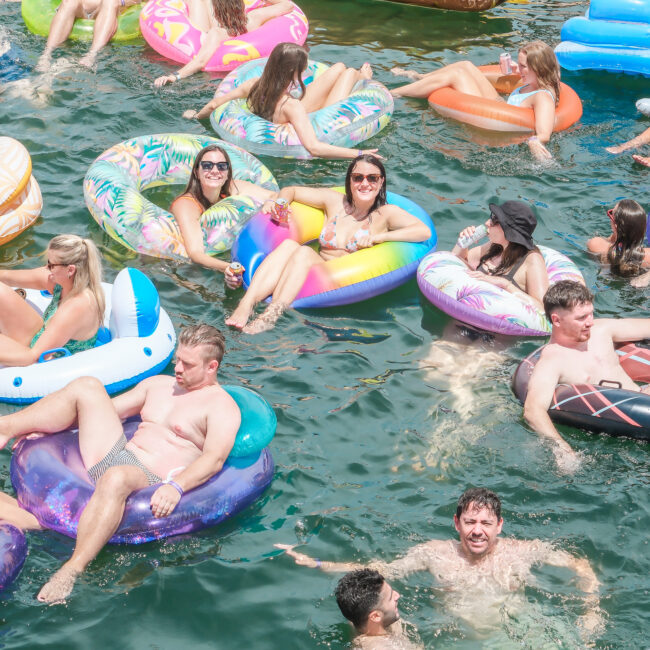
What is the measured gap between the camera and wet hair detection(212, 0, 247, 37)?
11555 millimetres

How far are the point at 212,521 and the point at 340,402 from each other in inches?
62.4

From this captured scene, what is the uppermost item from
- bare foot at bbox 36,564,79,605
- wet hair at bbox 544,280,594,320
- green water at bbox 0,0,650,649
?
wet hair at bbox 544,280,594,320

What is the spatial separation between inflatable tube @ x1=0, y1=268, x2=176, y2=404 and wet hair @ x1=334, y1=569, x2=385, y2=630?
107 inches

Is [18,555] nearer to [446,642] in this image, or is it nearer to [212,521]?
[212,521]

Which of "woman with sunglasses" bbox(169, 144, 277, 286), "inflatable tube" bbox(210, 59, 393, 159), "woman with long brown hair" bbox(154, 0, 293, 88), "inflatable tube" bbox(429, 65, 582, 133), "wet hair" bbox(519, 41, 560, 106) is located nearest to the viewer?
"woman with sunglasses" bbox(169, 144, 277, 286)

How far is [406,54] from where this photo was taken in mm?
12500

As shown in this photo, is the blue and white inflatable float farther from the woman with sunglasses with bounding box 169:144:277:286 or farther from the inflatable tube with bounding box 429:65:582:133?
the woman with sunglasses with bounding box 169:144:277:286

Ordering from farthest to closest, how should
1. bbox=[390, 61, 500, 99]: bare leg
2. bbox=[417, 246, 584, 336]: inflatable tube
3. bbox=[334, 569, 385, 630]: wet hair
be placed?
bbox=[390, 61, 500, 99]: bare leg
bbox=[417, 246, 584, 336]: inflatable tube
bbox=[334, 569, 385, 630]: wet hair

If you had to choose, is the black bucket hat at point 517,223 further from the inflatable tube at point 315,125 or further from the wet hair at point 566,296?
the inflatable tube at point 315,125

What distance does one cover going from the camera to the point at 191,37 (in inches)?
456

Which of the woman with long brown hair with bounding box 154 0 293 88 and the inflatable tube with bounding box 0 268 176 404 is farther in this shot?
the woman with long brown hair with bounding box 154 0 293 88

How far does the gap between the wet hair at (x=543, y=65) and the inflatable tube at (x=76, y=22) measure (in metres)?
4.98

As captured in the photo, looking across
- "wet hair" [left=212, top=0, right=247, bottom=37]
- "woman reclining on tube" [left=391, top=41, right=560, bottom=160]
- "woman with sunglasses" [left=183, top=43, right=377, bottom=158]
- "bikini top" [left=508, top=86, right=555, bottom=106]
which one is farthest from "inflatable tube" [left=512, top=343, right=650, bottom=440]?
"wet hair" [left=212, top=0, right=247, bottom=37]

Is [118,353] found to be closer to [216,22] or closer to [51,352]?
[51,352]
